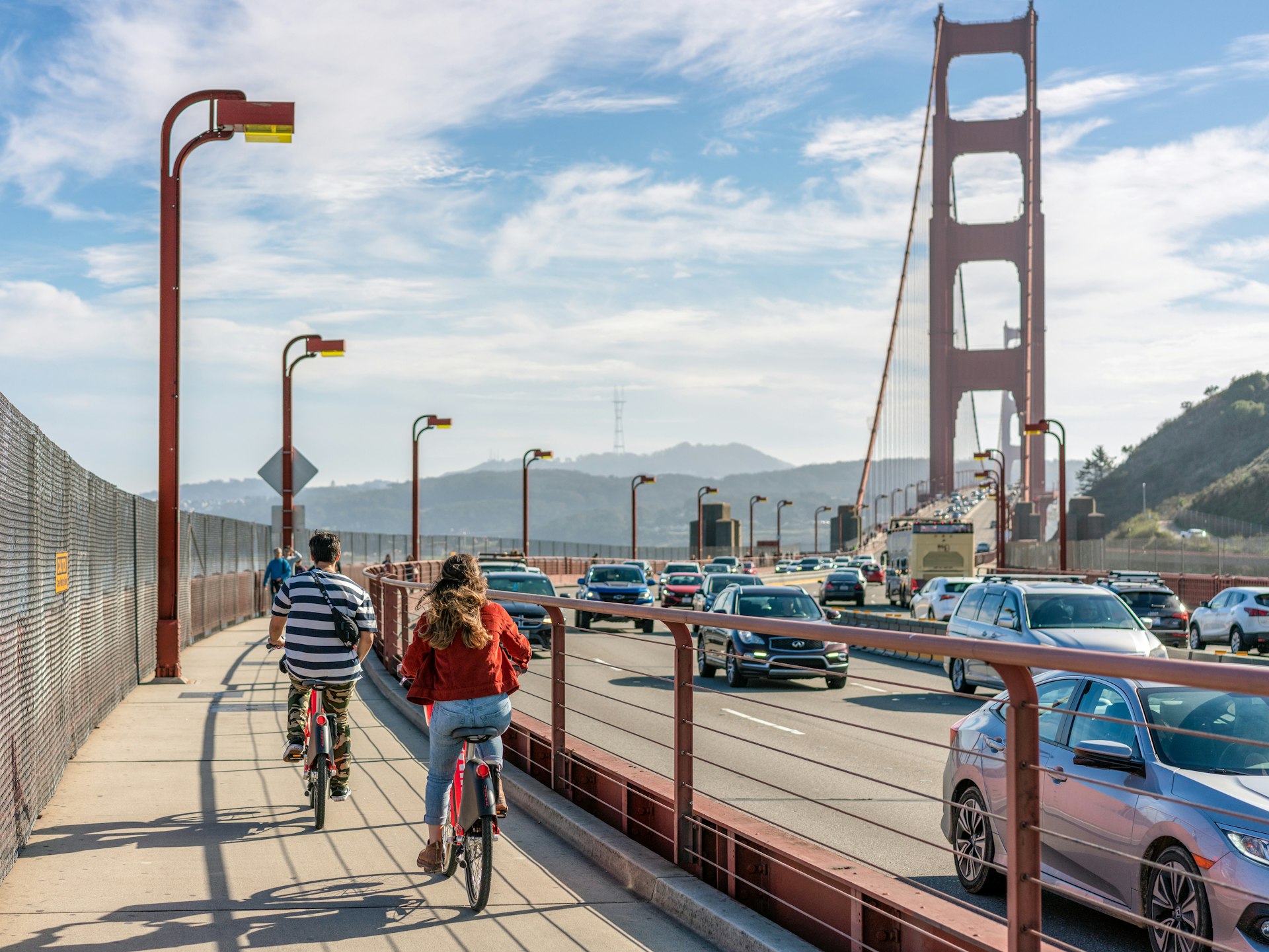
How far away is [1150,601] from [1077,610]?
13521 mm

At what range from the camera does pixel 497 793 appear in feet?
22.5

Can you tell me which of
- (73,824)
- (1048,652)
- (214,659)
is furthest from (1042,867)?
(214,659)

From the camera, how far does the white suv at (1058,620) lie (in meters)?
17.8

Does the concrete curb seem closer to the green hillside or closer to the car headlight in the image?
the car headlight

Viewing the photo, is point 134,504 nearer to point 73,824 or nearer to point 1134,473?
point 73,824

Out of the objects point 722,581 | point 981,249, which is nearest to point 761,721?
point 722,581

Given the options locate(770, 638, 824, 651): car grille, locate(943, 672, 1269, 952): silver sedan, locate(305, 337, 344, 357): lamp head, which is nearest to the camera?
locate(943, 672, 1269, 952): silver sedan

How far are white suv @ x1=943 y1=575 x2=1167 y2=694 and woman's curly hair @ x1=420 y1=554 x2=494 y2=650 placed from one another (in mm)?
11606

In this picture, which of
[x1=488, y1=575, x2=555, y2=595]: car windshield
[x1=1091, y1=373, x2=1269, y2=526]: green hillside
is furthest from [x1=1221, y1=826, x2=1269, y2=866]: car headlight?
[x1=1091, y1=373, x2=1269, y2=526]: green hillside

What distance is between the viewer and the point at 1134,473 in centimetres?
14100

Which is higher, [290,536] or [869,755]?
[290,536]

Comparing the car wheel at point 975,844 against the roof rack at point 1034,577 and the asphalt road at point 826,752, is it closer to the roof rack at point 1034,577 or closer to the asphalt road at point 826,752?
the asphalt road at point 826,752

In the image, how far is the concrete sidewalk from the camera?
620 centimetres

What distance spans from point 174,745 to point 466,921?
6.62 metres
